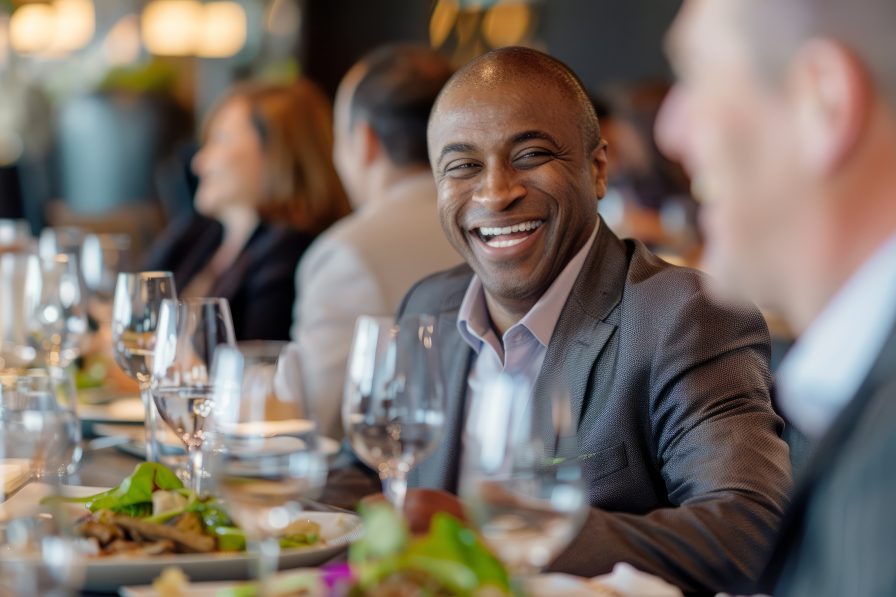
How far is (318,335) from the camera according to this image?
129 inches

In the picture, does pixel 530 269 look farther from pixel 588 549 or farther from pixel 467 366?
pixel 588 549

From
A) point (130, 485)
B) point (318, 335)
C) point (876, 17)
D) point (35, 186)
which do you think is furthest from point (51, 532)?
point (35, 186)

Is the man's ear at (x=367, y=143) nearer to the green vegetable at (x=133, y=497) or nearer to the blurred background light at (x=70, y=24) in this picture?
the green vegetable at (x=133, y=497)

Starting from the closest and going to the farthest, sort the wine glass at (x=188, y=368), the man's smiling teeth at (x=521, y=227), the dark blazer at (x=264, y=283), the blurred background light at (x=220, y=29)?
the wine glass at (x=188, y=368)
the man's smiling teeth at (x=521, y=227)
the dark blazer at (x=264, y=283)
the blurred background light at (x=220, y=29)

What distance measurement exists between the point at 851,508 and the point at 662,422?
0.80 metres

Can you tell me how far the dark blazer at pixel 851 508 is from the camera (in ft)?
3.29

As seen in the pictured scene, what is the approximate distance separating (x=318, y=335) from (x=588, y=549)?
6.20 feet

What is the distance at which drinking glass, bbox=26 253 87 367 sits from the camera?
257 centimetres

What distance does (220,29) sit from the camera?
10859 mm

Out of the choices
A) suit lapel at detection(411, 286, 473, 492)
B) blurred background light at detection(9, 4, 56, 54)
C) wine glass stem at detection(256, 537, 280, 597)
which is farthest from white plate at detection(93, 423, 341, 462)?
blurred background light at detection(9, 4, 56, 54)

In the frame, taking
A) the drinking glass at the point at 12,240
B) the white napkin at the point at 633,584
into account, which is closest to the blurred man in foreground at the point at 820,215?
the white napkin at the point at 633,584

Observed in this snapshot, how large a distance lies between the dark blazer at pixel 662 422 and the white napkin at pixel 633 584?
13cm

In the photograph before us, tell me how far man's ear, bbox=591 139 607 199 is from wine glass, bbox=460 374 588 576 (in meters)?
0.96

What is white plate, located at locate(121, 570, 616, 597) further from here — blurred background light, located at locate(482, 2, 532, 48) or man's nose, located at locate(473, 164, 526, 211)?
blurred background light, located at locate(482, 2, 532, 48)
